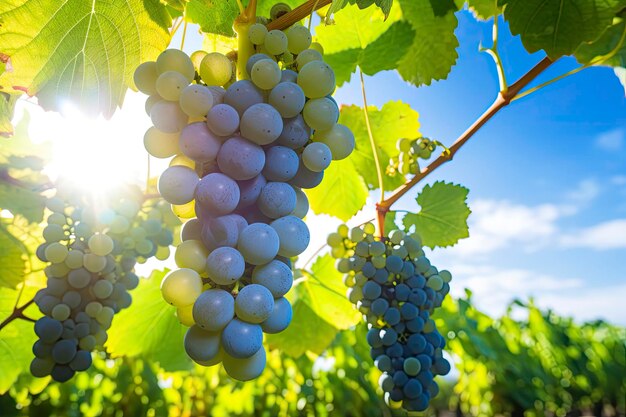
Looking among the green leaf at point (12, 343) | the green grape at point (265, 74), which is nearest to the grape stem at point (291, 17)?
→ the green grape at point (265, 74)

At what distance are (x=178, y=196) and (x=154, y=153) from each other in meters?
0.08

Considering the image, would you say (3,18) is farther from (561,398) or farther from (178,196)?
(561,398)

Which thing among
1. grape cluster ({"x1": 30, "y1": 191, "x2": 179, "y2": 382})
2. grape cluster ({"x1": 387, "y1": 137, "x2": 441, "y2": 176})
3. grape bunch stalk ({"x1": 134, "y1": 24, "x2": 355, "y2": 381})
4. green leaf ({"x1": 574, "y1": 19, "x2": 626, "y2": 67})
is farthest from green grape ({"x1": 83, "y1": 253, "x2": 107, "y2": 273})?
green leaf ({"x1": 574, "y1": 19, "x2": 626, "y2": 67})

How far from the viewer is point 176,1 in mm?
559

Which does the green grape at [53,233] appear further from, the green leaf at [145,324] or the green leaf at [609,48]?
the green leaf at [609,48]

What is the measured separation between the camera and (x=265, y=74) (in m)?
0.46

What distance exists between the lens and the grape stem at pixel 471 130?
84 cm

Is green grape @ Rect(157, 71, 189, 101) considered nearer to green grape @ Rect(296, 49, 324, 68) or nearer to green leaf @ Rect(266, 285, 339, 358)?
green grape @ Rect(296, 49, 324, 68)

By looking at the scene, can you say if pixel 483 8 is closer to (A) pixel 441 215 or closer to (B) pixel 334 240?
(A) pixel 441 215

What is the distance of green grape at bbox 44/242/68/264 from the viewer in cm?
87

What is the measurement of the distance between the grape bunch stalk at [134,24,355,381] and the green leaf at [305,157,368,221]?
0.64 metres

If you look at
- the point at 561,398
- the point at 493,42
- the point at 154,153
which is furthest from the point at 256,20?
the point at 561,398

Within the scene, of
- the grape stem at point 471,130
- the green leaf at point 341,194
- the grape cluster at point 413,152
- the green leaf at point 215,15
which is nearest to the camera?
the green leaf at point 215,15

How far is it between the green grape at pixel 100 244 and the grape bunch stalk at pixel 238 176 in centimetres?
46
